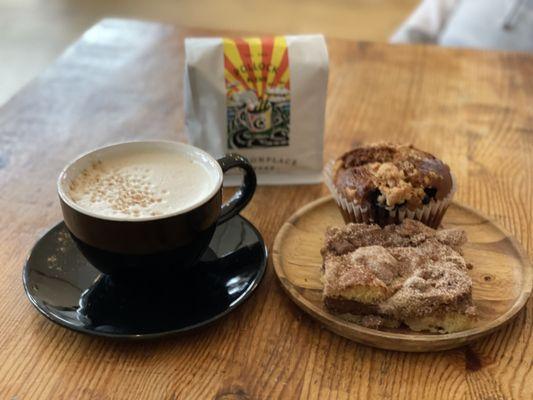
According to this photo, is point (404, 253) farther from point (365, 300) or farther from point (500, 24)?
point (500, 24)

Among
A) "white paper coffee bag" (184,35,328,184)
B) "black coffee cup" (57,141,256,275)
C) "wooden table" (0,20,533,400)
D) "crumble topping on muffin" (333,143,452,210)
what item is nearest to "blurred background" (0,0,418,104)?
"wooden table" (0,20,533,400)

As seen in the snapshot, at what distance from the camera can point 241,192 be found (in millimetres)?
839

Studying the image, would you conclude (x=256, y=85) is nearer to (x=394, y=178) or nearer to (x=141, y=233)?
(x=394, y=178)

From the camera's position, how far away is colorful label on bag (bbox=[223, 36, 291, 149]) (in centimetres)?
100

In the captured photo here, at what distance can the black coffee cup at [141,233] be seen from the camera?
2.25 ft

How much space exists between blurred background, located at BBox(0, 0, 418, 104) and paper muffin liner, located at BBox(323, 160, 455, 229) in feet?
8.85

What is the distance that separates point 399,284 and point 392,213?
17 cm

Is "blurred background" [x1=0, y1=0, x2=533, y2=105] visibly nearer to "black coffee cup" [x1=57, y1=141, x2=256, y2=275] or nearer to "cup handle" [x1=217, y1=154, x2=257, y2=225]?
"cup handle" [x1=217, y1=154, x2=257, y2=225]

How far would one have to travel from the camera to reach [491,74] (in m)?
1.45

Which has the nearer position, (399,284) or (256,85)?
(399,284)

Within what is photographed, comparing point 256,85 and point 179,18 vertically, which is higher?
point 256,85

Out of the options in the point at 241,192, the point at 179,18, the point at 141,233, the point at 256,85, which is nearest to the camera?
the point at 141,233

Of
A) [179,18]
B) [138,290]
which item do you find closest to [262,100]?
[138,290]

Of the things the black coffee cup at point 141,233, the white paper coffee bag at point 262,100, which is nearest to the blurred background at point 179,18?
the white paper coffee bag at point 262,100
